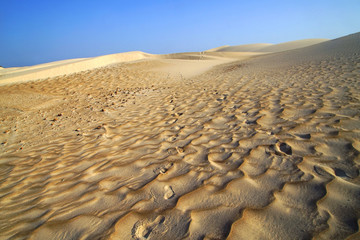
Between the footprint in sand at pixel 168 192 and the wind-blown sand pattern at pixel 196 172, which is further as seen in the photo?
the footprint in sand at pixel 168 192

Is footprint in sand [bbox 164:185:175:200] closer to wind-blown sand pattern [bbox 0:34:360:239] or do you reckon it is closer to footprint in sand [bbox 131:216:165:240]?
wind-blown sand pattern [bbox 0:34:360:239]

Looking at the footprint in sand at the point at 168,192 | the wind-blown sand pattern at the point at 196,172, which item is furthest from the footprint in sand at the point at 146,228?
the footprint in sand at the point at 168,192

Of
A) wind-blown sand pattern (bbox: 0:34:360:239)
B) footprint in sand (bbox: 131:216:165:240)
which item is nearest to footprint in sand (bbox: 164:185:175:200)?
wind-blown sand pattern (bbox: 0:34:360:239)

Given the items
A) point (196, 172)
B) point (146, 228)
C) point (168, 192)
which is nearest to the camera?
point (146, 228)

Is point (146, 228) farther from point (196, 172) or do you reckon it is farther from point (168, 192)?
point (196, 172)

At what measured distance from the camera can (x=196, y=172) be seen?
2.08 m

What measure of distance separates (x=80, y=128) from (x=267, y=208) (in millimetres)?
4068

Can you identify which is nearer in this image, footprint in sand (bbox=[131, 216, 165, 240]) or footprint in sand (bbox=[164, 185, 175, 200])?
footprint in sand (bbox=[131, 216, 165, 240])

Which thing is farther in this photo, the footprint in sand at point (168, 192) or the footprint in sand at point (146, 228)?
the footprint in sand at point (168, 192)

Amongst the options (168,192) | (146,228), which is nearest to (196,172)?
(168,192)

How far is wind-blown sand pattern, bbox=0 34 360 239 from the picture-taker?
144 cm

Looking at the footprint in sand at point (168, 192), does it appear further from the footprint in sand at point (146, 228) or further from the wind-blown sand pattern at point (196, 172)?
the footprint in sand at point (146, 228)

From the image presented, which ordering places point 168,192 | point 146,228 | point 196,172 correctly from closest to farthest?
point 146,228, point 168,192, point 196,172

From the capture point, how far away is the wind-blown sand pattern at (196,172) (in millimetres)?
1441
